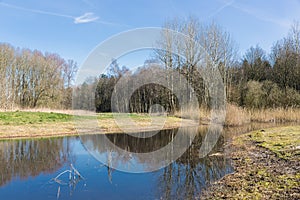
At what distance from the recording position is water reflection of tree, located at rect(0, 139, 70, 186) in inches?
229

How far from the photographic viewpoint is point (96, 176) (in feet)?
18.3

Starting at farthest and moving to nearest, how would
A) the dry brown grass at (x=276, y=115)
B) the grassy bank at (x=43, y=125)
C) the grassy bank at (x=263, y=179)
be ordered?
the dry brown grass at (x=276, y=115), the grassy bank at (x=43, y=125), the grassy bank at (x=263, y=179)

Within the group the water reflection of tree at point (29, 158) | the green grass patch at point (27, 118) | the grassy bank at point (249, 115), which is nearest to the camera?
the water reflection of tree at point (29, 158)

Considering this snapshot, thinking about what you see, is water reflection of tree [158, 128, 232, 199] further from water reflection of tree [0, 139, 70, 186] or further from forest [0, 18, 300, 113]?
forest [0, 18, 300, 113]

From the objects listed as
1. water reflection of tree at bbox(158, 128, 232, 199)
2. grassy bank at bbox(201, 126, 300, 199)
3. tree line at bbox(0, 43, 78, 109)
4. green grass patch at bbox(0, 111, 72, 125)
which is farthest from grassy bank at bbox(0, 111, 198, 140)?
tree line at bbox(0, 43, 78, 109)

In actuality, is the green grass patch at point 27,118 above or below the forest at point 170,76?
below

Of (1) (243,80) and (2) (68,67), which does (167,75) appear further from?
(2) (68,67)

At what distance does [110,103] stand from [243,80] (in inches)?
657

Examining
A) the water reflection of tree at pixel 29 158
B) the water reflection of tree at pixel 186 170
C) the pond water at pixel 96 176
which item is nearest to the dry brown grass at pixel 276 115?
the water reflection of tree at pixel 186 170

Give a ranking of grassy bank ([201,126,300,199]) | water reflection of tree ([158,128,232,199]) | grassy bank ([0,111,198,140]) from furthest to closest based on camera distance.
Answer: grassy bank ([0,111,198,140]), water reflection of tree ([158,128,232,199]), grassy bank ([201,126,300,199])

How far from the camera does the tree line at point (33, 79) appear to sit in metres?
25.0

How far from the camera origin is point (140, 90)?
2848 centimetres

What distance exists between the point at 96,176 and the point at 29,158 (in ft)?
9.86

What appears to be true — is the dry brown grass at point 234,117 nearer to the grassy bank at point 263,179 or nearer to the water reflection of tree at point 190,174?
the water reflection of tree at point 190,174
